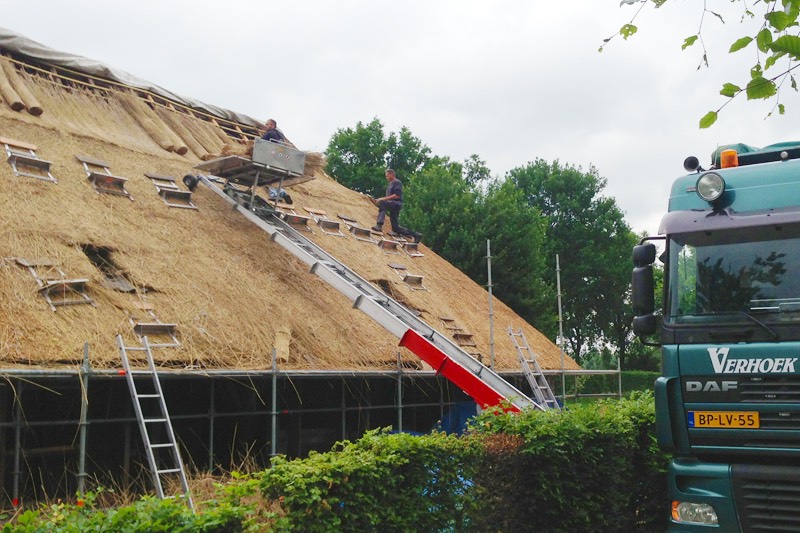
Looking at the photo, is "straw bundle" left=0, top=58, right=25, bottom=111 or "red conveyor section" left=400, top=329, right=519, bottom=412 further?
"straw bundle" left=0, top=58, right=25, bottom=111

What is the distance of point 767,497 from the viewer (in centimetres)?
589

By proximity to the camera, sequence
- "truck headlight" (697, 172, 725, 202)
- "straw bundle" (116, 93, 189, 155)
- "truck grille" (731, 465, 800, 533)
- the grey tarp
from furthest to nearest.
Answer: "straw bundle" (116, 93, 189, 155) → the grey tarp → "truck headlight" (697, 172, 725, 202) → "truck grille" (731, 465, 800, 533)

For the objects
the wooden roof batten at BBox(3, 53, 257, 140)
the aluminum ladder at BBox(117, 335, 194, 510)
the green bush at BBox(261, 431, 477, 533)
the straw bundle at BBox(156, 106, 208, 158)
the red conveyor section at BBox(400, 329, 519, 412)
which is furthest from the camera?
the straw bundle at BBox(156, 106, 208, 158)

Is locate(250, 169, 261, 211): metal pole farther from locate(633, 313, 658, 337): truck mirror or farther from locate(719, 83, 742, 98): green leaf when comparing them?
locate(719, 83, 742, 98): green leaf

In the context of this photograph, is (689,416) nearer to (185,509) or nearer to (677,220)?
(677,220)

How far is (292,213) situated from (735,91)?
1223 centimetres

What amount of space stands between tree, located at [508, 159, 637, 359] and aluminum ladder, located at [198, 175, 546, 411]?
98.2 ft

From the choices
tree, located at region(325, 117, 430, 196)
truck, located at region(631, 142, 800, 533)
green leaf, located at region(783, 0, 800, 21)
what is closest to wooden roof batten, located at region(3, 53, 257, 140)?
truck, located at region(631, 142, 800, 533)

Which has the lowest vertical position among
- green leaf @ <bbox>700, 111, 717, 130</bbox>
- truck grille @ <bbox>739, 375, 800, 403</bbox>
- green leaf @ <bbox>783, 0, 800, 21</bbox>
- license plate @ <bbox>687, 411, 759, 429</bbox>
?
license plate @ <bbox>687, 411, 759, 429</bbox>

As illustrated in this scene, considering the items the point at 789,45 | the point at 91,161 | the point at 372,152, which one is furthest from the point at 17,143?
the point at 372,152

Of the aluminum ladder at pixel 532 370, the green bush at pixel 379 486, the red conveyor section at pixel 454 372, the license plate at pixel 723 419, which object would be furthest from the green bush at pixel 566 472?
the aluminum ladder at pixel 532 370

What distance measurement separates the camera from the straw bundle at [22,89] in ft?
46.5

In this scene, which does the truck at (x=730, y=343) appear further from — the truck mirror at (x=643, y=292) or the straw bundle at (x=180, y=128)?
the straw bundle at (x=180, y=128)

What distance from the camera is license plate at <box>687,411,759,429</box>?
6.04m
